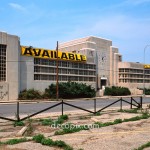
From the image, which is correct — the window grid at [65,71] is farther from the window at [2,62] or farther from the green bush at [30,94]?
the window at [2,62]

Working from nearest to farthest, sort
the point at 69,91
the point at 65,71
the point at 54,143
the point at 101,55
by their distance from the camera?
the point at 54,143 < the point at 69,91 < the point at 65,71 < the point at 101,55

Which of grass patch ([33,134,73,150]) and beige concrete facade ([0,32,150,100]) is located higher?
beige concrete facade ([0,32,150,100])

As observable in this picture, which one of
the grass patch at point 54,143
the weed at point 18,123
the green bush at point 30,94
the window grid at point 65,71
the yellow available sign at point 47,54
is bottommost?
the weed at point 18,123

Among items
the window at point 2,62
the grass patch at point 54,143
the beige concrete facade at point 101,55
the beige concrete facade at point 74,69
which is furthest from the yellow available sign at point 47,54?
the grass patch at point 54,143

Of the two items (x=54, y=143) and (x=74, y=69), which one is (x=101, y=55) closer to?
(x=74, y=69)

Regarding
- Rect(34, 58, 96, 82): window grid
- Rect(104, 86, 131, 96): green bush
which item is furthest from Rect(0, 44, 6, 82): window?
Rect(104, 86, 131, 96): green bush

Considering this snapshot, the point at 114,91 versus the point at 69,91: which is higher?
the point at 69,91

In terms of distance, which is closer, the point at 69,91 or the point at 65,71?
the point at 69,91

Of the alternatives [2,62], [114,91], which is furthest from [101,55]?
[2,62]

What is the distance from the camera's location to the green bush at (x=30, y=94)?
3650cm

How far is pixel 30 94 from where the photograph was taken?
1454 inches

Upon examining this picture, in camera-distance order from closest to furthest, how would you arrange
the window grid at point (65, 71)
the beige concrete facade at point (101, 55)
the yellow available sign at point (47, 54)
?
the yellow available sign at point (47, 54)
the window grid at point (65, 71)
the beige concrete facade at point (101, 55)

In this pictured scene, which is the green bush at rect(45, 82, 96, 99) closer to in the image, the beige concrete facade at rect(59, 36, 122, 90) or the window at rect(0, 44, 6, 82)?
the window at rect(0, 44, 6, 82)

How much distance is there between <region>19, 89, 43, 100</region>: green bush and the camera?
36.5 m
